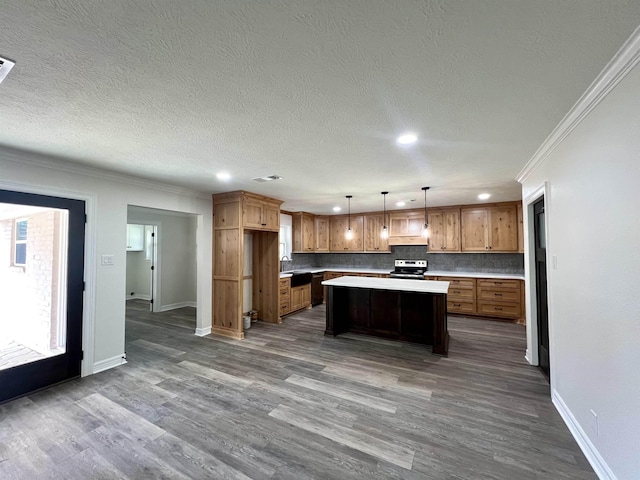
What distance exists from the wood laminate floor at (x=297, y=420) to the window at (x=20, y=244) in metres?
1.43

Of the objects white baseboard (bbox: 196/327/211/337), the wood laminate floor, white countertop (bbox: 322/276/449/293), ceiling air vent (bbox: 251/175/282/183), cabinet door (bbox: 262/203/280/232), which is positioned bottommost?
the wood laminate floor

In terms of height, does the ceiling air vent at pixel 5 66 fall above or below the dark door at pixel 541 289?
above

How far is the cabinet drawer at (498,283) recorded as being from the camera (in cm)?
534

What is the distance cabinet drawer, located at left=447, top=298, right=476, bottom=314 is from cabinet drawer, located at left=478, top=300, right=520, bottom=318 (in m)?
0.13

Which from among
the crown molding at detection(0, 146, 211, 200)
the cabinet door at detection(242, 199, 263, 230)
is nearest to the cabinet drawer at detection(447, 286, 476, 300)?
the cabinet door at detection(242, 199, 263, 230)

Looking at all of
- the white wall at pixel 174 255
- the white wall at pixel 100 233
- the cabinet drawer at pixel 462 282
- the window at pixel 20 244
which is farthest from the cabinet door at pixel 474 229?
the window at pixel 20 244

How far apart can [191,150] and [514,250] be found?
6.21 meters

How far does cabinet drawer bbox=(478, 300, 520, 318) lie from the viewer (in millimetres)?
5320

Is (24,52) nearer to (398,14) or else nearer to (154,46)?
(154,46)

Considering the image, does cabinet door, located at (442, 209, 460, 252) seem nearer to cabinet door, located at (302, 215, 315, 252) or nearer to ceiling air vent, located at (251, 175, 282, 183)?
cabinet door, located at (302, 215, 315, 252)

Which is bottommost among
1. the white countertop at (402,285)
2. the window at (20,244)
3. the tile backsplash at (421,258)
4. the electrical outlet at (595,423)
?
the electrical outlet at (595,423)

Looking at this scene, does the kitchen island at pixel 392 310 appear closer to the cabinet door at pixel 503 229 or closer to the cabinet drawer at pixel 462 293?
the cabinet drawer at pixel 462 293

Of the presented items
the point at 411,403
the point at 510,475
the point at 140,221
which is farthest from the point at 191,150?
the point at 140,221

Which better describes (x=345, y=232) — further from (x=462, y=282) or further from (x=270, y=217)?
(x=462, y=282)
